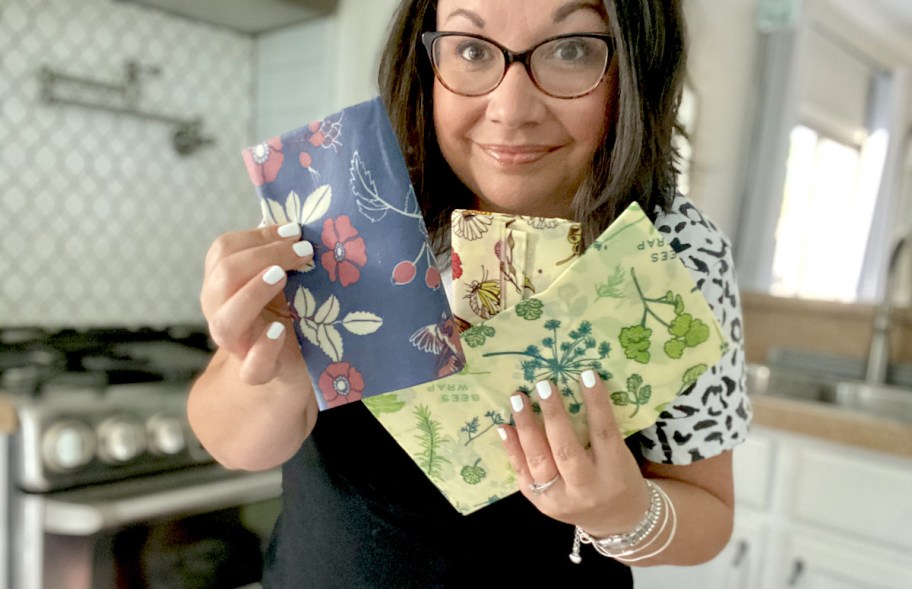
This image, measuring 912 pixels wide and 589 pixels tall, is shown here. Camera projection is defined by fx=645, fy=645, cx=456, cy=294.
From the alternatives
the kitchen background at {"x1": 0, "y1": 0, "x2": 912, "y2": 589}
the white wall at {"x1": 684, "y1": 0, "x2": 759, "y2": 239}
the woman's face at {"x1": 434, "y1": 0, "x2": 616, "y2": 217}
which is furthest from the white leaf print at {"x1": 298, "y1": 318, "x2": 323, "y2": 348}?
the white wall at {"x1": 684, "y1": 0, "x2": 759, "y2": 239}

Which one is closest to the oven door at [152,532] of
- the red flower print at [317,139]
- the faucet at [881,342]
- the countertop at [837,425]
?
the countertop at [837,425]

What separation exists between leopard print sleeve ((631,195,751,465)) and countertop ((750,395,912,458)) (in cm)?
80

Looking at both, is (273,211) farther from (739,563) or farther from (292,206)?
(739,563)

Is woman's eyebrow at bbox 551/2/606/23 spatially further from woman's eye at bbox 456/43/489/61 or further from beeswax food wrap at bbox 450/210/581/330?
beeswax food wrap at bbox 450/210/581/330

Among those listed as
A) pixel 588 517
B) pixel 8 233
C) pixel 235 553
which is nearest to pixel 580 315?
pixel 588 517

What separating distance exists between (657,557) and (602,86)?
0.41 metres

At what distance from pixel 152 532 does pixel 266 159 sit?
36.4 inches

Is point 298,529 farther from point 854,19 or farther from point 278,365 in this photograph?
point 854,19

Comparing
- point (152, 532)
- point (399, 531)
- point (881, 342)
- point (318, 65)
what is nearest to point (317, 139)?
point (399, 531)

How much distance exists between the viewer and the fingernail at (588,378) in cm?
45

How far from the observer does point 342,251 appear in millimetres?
428

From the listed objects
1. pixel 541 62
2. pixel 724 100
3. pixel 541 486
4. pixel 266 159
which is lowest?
pixel 541 486

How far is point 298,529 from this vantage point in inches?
25.8

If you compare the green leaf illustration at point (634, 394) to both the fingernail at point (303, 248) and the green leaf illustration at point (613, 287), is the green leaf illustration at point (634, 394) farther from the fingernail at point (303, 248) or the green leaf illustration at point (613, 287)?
the fingernail at point (303, 248)
